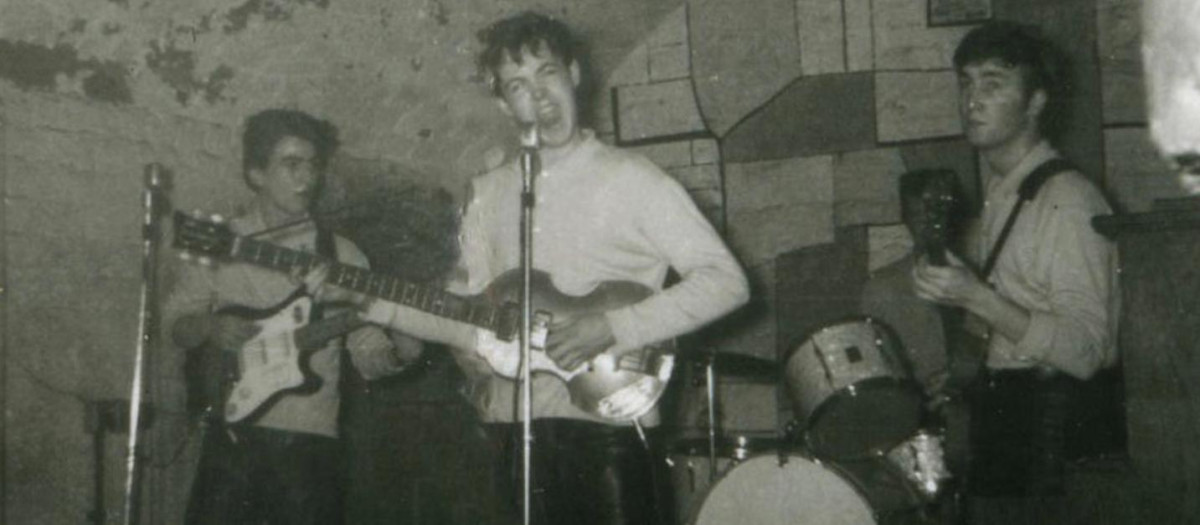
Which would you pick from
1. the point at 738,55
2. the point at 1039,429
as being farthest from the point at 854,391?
the point at 738,55

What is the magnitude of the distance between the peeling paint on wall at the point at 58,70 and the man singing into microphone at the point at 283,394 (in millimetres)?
505

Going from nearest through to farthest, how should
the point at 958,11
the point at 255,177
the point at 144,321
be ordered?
the point at 144,321, the point at 255,177, the point at 958,11

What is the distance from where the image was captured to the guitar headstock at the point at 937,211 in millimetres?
3033

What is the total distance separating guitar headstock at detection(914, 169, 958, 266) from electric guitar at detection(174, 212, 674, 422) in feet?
2.26

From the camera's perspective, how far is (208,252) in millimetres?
3363

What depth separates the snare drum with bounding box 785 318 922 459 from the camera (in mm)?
3168

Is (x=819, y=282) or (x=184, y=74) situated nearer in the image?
(x=184, y=74)

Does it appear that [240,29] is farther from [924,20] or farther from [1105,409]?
[1105,409]

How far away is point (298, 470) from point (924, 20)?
8.30 feet

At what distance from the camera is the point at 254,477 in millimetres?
3658

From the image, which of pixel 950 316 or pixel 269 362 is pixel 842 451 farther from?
pixel 269 362

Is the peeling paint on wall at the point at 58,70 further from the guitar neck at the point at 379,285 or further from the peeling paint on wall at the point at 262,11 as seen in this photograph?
the guitar neck at the point at 379,285

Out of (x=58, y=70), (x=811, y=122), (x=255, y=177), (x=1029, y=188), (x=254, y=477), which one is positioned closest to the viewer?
(x=1029, y=188)

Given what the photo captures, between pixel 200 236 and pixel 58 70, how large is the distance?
1.01 meters
